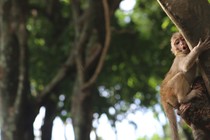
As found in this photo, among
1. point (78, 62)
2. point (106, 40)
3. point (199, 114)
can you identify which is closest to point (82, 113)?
point (78, 62)

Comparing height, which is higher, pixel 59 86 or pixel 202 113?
pixel 59 86

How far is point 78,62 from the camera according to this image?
10562mm

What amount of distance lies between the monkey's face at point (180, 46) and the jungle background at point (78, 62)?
13.9ft

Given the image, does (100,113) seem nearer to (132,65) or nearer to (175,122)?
(132,65)

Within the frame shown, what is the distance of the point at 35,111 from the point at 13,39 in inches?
56.7

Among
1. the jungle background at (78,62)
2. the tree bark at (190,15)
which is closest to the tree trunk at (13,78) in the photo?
the jungle background at (78,62)

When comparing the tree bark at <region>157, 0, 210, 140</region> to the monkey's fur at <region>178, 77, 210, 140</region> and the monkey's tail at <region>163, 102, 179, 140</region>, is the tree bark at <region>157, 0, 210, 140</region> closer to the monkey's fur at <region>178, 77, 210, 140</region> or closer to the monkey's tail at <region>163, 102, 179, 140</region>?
the monkey's fur at <region>178, 77, 210, 140</region>

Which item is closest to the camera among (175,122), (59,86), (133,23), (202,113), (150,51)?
(202,113)

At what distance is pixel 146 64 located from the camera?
12.1 metres

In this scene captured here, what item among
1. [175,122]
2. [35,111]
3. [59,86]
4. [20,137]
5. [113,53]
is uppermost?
[113,53]

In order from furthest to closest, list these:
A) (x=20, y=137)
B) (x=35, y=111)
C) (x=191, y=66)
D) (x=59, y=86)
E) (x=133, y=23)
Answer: (x=133, y=23), (x=59, y=86), (x=35, y=111), (x=20, y=137), (x=191, y=66)

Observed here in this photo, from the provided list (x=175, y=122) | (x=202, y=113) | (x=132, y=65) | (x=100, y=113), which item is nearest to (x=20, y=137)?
(x=100, y=113)

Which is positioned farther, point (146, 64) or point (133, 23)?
point (133, 23)

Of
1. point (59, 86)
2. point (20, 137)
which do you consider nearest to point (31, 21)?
point (59, 86)
